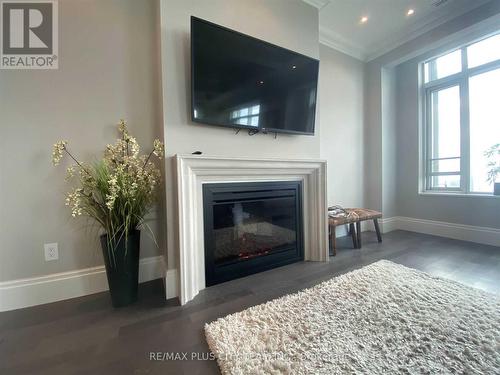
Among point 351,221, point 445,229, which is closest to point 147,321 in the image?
point 351,221

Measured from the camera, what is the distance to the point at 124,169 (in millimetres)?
1382

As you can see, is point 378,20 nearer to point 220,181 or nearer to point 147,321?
point 220,181

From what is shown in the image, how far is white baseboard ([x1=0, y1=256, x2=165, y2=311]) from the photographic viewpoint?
55.0 inches

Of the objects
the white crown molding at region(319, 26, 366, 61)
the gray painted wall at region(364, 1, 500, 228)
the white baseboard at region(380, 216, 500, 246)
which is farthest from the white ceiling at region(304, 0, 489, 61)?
the white baseboard at region(380, 216, 500, 246)

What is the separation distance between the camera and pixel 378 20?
254cm

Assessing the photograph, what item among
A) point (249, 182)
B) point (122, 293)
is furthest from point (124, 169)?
point (249, 182)

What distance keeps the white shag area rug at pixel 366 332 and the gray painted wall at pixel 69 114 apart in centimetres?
120

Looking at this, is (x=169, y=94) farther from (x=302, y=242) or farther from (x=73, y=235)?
(x=302, y=242)

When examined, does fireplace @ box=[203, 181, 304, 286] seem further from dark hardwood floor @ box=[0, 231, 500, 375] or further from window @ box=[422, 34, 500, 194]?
window @ box=[422, 34, 500, 194]

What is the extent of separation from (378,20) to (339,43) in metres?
0.48

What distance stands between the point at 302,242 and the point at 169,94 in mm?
1841

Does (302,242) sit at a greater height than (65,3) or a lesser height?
lesser

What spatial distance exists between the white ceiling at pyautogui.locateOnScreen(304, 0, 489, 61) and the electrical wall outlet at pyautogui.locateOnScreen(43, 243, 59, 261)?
127 inches

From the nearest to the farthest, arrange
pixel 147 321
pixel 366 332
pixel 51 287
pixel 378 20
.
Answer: pixel 366 332
pixel 147 321
pixel 51 287
pixel 378 20
